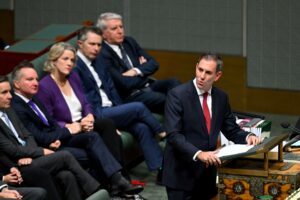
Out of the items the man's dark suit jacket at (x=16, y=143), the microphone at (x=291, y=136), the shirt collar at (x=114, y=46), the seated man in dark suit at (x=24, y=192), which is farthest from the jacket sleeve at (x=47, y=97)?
the microphone at (x=291, y=136)

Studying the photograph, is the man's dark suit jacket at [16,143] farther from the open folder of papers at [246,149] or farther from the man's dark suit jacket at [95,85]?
the open folder of papers at [246,149]

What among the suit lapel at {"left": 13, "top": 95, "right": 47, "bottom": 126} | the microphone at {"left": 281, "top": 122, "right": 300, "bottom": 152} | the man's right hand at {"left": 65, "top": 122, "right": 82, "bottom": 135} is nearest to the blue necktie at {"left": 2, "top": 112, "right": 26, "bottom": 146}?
the suit lapel at {"left": 13, "top": 95, "right": 47, "bottom": 126}

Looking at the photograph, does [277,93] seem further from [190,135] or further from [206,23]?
[190,135]

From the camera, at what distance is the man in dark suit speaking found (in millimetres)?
5473

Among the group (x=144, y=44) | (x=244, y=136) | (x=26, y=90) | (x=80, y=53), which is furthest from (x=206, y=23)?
(x=244, y=136)

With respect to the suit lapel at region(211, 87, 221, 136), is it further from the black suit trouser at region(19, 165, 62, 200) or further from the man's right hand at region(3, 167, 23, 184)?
the man's right hand at region(3, 167, 23, 184)

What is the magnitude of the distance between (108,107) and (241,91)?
8.74 ft

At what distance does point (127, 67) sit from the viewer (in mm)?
8117

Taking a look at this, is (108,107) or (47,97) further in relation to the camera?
(108,107)

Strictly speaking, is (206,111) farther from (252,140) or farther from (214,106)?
(252,140)

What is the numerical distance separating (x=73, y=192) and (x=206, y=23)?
4.09 m

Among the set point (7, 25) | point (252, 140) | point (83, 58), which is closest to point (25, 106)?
point (83, 58)

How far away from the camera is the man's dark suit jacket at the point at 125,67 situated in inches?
309

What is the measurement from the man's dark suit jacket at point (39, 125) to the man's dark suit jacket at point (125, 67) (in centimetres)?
110
